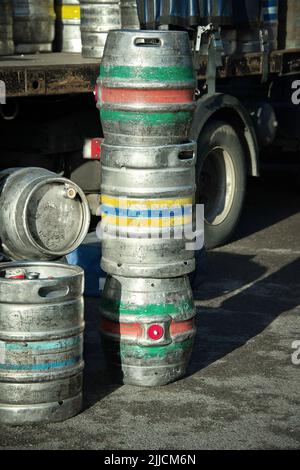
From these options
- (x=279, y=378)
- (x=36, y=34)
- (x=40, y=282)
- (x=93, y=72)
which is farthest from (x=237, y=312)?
(x=36, y=34)

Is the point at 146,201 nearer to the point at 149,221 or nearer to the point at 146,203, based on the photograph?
the point at 146,203

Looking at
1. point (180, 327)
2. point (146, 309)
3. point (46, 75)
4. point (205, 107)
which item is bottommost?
point (180, 327)

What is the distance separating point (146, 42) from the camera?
23.0 ft

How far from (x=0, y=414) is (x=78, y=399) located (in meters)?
0.43

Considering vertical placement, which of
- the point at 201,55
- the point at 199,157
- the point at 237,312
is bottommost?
the point at 237,312

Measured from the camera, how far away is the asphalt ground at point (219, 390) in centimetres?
611

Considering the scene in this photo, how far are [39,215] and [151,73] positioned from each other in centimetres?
149

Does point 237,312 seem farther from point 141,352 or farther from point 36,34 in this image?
point 36,34

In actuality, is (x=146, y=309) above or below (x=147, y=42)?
below

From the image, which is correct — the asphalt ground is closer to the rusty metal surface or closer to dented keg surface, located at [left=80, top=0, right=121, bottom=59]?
the rusty metal surface

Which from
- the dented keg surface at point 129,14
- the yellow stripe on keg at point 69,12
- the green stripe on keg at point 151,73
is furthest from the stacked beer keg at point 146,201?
the yellow stripe on keg at point 69,12

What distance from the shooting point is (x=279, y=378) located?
7.12 meters

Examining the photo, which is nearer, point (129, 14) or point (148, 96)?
point (148, 96)


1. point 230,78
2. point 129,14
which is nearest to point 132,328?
point 129,14
